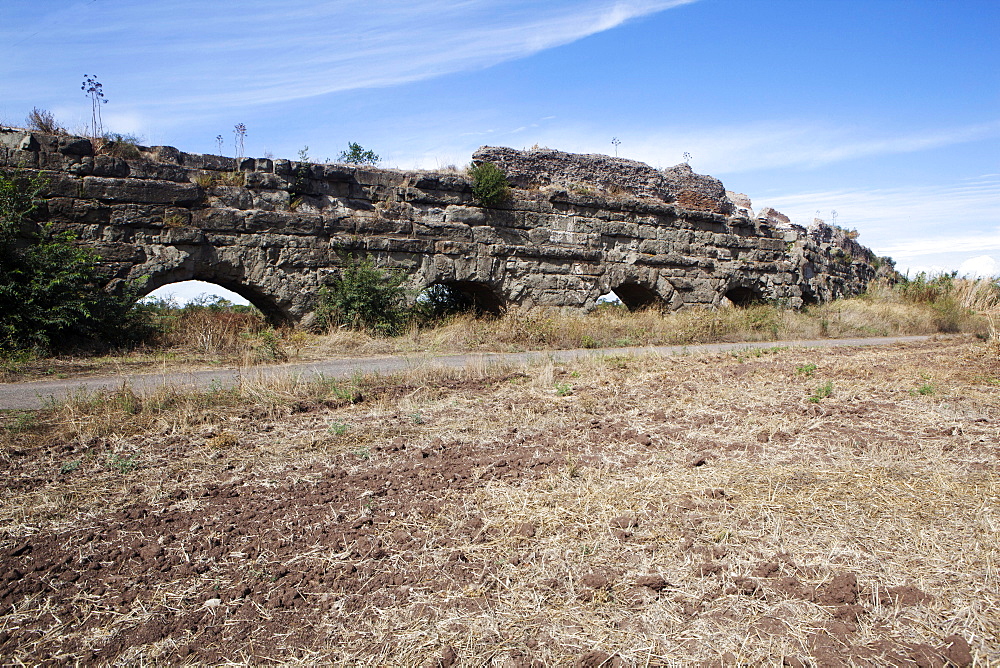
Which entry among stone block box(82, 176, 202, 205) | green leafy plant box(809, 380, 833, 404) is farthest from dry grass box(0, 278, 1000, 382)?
green leafy plant box(809, 380, 833, 404)

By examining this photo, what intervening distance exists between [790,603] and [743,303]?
1760cm

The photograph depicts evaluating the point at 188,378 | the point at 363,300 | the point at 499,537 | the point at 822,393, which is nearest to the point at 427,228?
the point at 363,300

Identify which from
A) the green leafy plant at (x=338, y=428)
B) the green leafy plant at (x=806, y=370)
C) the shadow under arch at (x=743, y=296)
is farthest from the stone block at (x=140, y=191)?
the shadow under arch at (x=743, y=296)

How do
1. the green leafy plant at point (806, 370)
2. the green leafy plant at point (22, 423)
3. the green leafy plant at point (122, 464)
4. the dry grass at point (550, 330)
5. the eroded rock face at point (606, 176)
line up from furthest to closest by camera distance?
the eroded rock face at point (606, 176)
the dry grass at point (550, 330)
the green leafy plant at point (806, 370)
the green leafy plant at point (22, 423)
the green leafy plant at point (122, 464)

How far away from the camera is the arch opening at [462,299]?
14.5 meters

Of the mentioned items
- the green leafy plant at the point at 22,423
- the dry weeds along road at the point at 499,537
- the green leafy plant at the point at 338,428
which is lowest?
the dry weeds along road at the point at 499,537

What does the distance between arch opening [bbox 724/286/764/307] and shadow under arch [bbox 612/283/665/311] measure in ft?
9.33

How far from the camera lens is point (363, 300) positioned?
1212 centimetres

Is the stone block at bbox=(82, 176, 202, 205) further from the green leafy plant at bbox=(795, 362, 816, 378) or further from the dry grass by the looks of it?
the green leafy plant at bbox=(795, 362, 816, 378)

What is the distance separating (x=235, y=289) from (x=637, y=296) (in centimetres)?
1003

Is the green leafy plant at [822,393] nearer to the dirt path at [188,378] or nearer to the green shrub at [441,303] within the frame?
the dirt path at [188,378]

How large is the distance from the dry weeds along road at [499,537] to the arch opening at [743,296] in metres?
13.2

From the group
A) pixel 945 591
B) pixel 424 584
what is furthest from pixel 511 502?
pixel 945 591

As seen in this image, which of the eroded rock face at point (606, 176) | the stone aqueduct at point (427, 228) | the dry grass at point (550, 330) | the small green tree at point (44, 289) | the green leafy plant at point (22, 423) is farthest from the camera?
the eroded rock face at point (606, 176)
